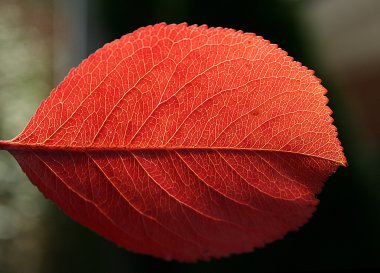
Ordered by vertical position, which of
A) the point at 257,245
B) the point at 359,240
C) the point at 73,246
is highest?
the point at 257,245

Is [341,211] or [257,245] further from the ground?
[257,245]

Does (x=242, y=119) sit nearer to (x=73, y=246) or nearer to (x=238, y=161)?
(x=238, y=161)

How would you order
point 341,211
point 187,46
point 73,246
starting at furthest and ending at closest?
point 73,246 → point 341,211 → point 187,46

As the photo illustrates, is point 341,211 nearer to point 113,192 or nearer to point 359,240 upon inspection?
point 359,240

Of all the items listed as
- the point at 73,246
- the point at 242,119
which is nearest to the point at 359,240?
the point at 73,246

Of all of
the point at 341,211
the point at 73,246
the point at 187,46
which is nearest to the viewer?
the point at 187,46

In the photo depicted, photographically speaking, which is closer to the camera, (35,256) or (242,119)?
(242,119)
